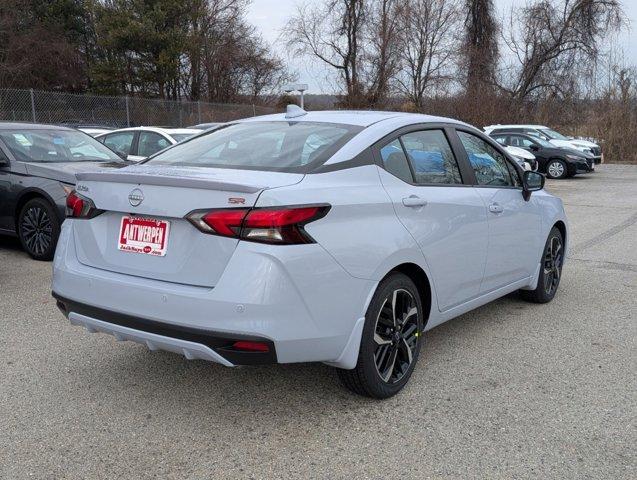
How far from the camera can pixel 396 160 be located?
12.2 ft

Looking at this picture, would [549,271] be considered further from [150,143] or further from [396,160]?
[150,143]

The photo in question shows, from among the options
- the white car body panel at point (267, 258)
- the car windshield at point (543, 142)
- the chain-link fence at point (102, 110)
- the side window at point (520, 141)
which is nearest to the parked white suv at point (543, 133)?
the car windshield at point (543, 142)

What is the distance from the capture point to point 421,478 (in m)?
2.79

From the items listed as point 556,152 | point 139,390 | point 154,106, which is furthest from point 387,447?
point 154,106

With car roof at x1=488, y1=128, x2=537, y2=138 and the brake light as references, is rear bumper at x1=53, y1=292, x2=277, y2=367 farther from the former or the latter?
car roof at x1=488, y1=128, x2=537, y2=138

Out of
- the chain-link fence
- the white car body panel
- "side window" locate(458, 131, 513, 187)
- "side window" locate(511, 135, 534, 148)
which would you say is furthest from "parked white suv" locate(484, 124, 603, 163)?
the white car body panel

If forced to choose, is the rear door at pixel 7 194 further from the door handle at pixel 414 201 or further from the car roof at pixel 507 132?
the car roof at pixel 507 132

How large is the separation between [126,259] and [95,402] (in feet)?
2.90

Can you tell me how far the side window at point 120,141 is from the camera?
12016mm

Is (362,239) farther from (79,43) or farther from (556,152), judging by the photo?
(79,43)

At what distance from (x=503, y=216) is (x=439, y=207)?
0.94 m

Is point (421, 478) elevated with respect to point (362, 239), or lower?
lower

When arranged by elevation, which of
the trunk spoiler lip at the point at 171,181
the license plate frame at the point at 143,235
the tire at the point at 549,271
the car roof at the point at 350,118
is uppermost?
the car roof at the point at 350,118

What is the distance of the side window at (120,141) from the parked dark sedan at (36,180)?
4029 mm
